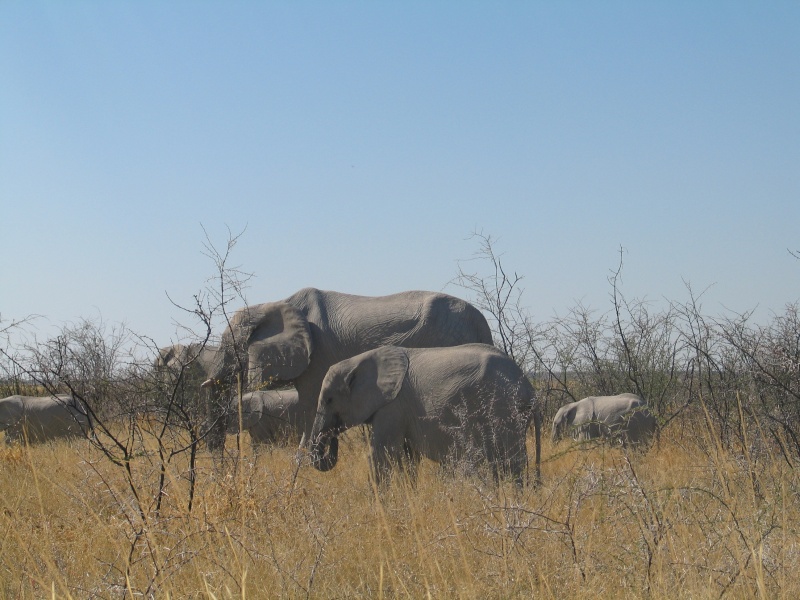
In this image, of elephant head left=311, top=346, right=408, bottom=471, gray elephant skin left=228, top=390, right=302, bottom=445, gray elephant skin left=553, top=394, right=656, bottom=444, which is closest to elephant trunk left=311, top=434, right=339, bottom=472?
elephant head left=311, top=346, right=408, bottom=471

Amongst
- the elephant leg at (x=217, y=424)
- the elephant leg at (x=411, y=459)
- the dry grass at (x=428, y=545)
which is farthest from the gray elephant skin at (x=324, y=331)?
the dry grass at (x=428, y=545)

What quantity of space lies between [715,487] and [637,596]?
8.61ft

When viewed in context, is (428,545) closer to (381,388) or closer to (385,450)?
(385,450)

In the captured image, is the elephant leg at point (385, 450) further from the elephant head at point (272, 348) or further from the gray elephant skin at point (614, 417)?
the elephant head at point (272, 348)

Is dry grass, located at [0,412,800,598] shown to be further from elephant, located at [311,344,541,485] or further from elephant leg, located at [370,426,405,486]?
elephant leg, located at [370,426,405,486]

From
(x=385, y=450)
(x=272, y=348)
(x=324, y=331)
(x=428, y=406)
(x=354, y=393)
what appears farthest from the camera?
(x=324, y=331)

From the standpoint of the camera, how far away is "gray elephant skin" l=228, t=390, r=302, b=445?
1248cm

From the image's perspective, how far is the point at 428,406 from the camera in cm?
811

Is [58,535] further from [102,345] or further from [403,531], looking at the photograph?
[102,345]

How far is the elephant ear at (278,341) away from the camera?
11.4 m

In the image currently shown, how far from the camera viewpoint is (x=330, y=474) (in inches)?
364

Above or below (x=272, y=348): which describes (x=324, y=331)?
above

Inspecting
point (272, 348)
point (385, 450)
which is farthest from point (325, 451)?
point (272, 348)

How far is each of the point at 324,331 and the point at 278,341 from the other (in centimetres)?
58
